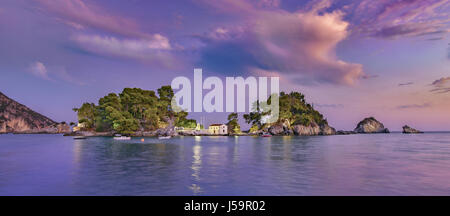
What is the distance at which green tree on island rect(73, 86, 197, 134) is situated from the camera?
139000 mm

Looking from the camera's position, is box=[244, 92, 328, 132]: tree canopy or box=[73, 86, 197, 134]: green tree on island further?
box=[244, 92, 328, 132]: tree canopy

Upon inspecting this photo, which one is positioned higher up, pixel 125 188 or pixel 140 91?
pixel 140 91

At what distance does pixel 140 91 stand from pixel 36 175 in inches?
5394

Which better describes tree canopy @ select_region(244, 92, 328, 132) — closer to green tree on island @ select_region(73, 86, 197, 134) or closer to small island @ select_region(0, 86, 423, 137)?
small island @ select_region(0, 86, 423, 137)

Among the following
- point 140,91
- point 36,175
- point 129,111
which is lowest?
point 36,175

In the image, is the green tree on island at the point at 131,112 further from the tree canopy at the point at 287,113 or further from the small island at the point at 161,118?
the tree canopy at the point at 287,113

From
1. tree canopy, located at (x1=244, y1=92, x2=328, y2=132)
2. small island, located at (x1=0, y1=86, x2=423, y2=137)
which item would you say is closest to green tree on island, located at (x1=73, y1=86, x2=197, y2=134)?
small island, located at (x1=0, y1=86, x2=423, y2=137)

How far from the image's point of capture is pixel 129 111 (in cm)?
15175

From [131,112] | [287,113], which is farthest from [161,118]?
[287,113]

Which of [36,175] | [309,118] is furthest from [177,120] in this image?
[36,175]

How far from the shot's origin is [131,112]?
151 m

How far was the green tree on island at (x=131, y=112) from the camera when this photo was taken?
139000mm
